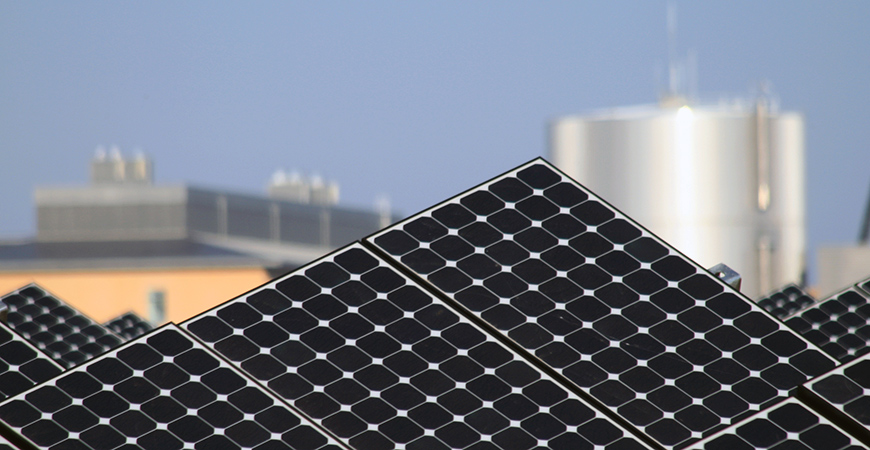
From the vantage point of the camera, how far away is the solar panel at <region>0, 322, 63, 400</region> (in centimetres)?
823

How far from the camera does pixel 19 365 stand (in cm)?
848

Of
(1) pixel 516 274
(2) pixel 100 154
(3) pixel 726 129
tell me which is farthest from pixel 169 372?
(2) pixel 100 154

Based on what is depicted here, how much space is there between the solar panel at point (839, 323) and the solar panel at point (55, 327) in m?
6.49

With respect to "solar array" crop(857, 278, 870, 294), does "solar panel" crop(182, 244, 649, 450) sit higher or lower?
higher

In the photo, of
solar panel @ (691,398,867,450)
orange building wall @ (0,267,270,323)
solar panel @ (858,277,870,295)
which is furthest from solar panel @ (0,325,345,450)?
orange building wall @ (0,267,270,323)

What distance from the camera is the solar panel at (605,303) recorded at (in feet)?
19.6

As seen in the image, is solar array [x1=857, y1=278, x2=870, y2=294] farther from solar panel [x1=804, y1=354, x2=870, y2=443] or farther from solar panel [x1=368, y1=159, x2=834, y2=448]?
solar panel [x1=804, y1=354, x2=870, y2=443]

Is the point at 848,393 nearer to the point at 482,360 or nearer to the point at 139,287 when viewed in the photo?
the point at 482,360

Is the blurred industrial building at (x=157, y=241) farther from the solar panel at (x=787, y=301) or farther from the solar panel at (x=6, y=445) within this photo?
the solar panel at (x=6, y=445)

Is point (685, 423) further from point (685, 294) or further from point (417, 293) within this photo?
point (417, 293)

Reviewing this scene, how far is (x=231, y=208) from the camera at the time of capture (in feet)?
203

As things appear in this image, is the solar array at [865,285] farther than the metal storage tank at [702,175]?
No

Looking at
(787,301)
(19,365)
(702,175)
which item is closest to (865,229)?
(702,175)

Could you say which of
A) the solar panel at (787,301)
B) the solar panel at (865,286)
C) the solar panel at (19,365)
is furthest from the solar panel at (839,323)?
the solar panel at (19,365)
